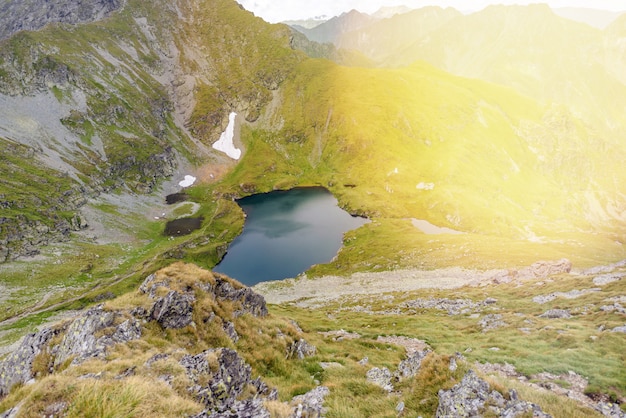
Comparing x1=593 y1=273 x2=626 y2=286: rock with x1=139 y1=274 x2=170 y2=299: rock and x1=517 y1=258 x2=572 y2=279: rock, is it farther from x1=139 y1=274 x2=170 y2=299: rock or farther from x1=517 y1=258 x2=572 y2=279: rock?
x1=139 y1=274 x2=170 y2=299: rock

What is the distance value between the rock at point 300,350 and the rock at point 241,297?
158 inches

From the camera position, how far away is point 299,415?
10383 mm

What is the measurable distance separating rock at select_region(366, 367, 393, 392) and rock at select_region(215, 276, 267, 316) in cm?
961

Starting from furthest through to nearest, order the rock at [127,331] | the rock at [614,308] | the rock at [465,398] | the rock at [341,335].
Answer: the rock at [341,335], the rock at [614,308], the rock at [127,331], the rock at [465,398]

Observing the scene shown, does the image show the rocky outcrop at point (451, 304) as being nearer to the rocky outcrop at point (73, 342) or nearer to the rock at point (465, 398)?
the rock at point (465, 398)

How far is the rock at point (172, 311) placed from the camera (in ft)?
56.5

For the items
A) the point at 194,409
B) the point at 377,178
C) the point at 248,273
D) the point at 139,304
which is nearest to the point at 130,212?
the point at 248,273

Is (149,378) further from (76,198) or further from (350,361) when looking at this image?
(76,198)

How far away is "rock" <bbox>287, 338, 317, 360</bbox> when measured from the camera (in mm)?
20500

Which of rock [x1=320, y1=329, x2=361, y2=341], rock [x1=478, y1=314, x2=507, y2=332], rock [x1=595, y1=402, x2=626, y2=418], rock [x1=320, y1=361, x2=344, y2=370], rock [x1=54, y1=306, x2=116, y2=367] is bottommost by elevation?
rock [x1=478, y1=314, x2=507, y2=332]

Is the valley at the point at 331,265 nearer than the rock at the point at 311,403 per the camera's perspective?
No

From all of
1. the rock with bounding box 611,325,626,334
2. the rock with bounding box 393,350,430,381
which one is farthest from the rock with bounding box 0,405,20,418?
the rock with bounding box 611,325,626,334

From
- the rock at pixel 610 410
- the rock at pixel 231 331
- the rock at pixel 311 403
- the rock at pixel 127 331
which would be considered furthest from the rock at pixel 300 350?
the rock at pixel 610 410

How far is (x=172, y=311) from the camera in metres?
17.6
